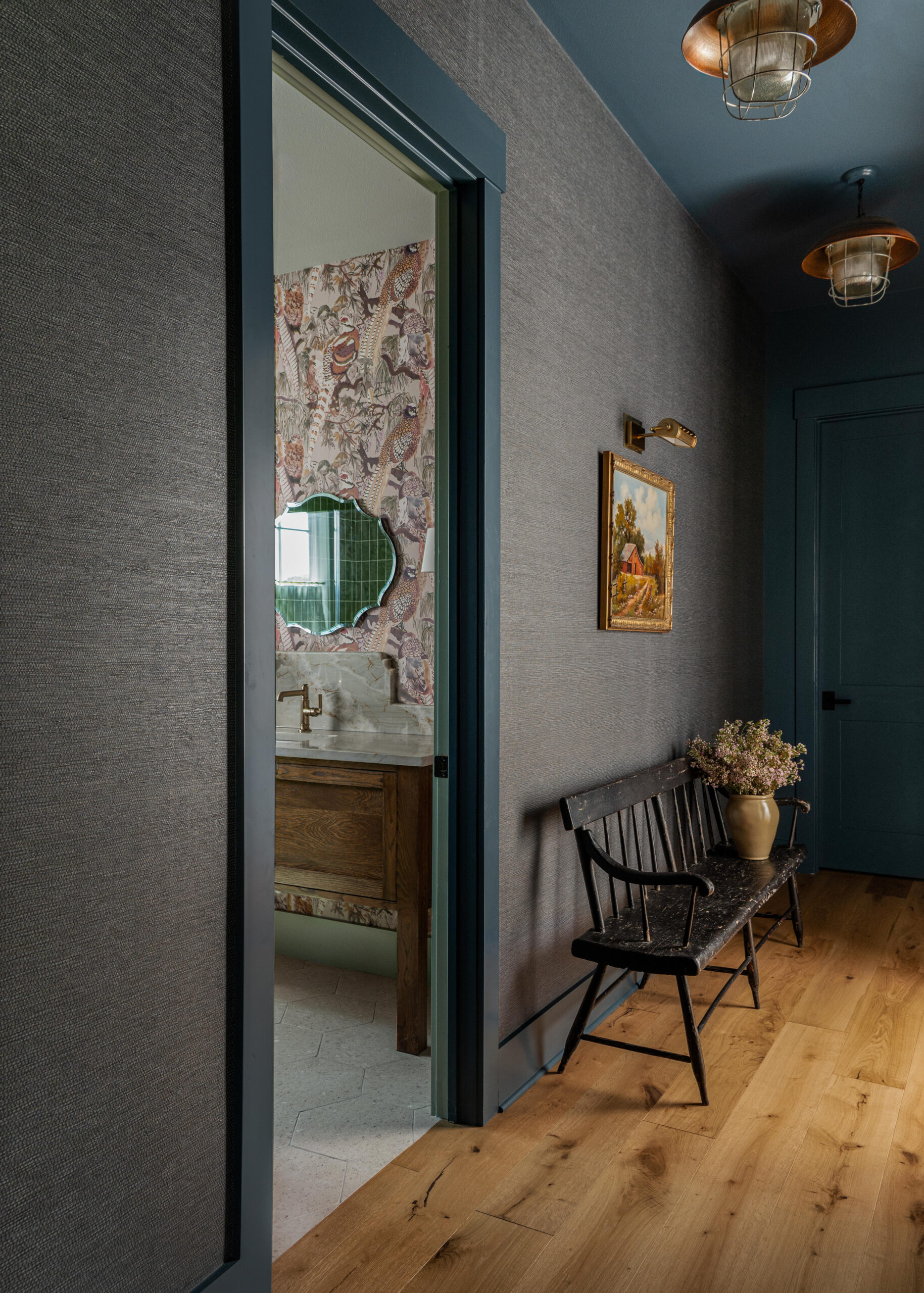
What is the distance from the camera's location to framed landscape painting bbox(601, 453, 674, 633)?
3.12m

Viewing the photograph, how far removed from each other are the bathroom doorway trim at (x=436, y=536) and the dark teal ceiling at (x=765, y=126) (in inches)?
30.7

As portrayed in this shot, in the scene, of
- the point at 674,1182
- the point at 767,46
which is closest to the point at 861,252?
the point at 767,46

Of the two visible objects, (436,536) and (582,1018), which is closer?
(436,536)

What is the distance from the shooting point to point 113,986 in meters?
1.33

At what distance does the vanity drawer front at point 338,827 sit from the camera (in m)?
2.98

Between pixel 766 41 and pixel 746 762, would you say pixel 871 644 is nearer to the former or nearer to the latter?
pixel 746 762

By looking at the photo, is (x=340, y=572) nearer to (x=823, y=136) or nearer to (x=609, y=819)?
(x=609, y=819)

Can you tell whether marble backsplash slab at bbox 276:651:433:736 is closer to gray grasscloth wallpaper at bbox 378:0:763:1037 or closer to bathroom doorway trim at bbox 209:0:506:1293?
gray grasscloth wallpaper at bbox 378:0:763:1037

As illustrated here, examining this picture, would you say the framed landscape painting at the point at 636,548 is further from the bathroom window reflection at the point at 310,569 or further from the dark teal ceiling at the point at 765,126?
the bathroom window reflection at the point at 310,569

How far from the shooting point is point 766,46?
2297 mm

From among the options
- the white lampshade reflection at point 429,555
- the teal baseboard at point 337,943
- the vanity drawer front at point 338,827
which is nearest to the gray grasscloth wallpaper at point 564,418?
the vanity drawer front at point 338,827

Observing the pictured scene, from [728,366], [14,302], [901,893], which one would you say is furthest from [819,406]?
[14,302]

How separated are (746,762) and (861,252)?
2.12 metres

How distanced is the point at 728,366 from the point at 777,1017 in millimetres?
3098
